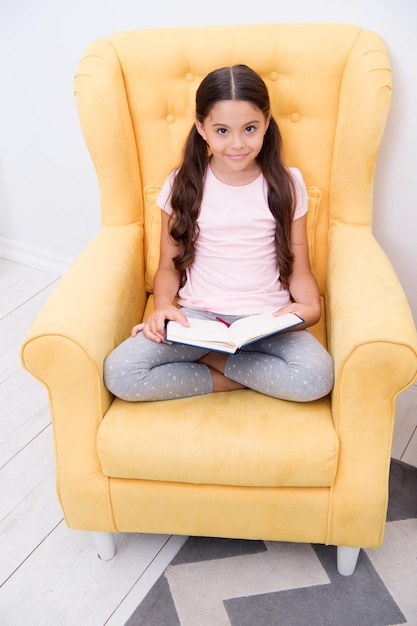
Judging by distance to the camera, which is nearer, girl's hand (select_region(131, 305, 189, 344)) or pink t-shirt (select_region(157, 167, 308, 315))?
girl's hand (select_region(131, 305, 189, 344))

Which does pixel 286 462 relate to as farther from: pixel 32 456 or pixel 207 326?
pixel 32 456

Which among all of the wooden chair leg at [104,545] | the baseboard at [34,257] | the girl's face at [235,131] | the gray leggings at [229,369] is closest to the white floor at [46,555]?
the wooden chair leg at [104,545]

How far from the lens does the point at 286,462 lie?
1.27 m

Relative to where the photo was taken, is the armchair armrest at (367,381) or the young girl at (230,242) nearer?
the armchair armrest at (367,381)

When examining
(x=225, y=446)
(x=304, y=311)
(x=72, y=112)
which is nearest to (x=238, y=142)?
(x=304, y=311)

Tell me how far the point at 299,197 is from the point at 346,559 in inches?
33.6

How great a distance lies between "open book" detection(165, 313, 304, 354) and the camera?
131cm

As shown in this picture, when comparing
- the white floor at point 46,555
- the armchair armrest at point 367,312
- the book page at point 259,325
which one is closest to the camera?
the armchair armrest at point 367,312

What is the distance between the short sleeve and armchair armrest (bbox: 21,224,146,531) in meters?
0.46

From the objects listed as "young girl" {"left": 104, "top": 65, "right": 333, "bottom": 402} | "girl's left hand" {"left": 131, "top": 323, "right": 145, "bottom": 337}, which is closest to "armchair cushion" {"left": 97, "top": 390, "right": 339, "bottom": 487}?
"young girl" {"left": 104, "top": 65, "right": 333, "bottom": 402}

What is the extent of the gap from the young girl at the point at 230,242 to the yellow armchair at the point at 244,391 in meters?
0.07

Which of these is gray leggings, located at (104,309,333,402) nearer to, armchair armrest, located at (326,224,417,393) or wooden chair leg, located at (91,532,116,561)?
armchair armrest, located at (326,224,417,393)

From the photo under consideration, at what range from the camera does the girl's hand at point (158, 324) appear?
1.44m

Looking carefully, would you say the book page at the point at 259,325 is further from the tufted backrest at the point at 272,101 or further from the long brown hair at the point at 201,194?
the tufted backrest at the point at 272,101
